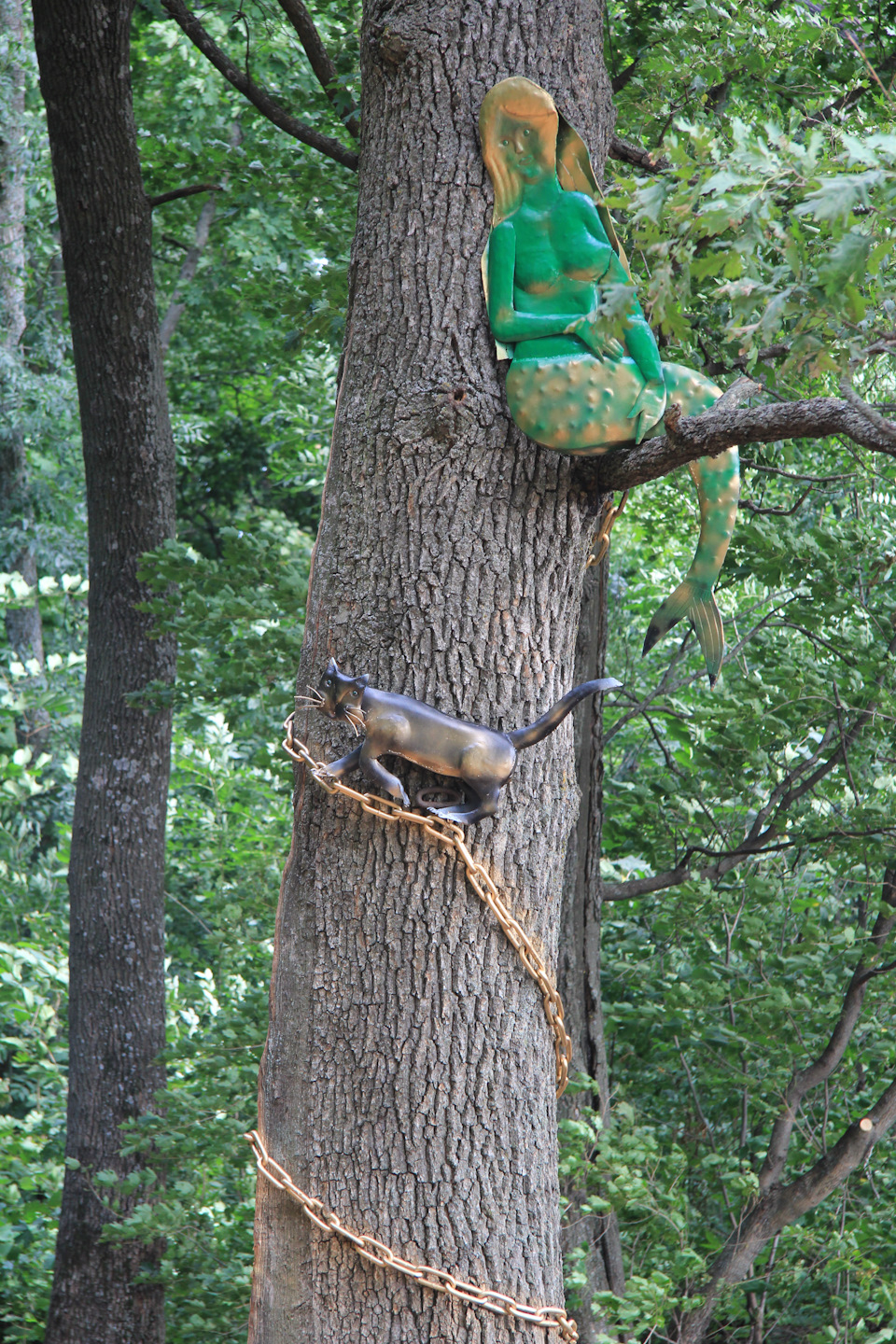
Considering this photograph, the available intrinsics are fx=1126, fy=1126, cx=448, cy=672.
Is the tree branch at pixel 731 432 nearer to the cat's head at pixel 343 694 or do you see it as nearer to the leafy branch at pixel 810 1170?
the cat's head at pixel 343 694

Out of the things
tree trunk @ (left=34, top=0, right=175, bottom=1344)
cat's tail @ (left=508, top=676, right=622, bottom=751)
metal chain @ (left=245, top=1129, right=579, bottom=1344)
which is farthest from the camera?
tree trunk @ (left=34, top=0, right=175, bottom=1344)

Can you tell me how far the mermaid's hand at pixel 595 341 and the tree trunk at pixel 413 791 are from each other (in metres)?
0.15

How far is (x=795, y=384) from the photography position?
9.75 feet

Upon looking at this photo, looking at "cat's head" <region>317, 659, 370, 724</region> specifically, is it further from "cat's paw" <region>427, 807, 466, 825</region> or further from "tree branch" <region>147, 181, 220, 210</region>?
"tree branch" <region>147, 181, 220, 210</region>

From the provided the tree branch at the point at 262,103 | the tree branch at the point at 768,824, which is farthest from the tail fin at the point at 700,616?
the tree branch at the point at 262,103

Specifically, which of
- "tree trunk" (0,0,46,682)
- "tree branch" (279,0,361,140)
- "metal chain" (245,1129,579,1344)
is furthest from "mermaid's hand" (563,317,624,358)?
"tree trunk" (0,0,46,682)

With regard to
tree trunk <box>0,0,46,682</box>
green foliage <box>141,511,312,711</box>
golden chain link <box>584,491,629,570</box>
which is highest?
tree trunk <box>0,0,46,682</box>

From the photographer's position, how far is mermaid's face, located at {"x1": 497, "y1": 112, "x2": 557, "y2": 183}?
187 cm

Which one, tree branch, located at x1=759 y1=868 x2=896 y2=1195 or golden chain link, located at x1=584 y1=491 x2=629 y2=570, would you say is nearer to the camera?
golden chain link, located at x1=584 y1=491 x2=629 y2=570

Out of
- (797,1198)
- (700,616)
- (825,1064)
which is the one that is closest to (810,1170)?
(797,1198)

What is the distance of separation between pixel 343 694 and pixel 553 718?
0.35 metres

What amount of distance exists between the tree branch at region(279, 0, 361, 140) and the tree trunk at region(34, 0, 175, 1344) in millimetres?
577

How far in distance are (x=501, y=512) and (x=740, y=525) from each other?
7.70 ft

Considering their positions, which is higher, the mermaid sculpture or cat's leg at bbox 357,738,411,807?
the mermaid sculpture
